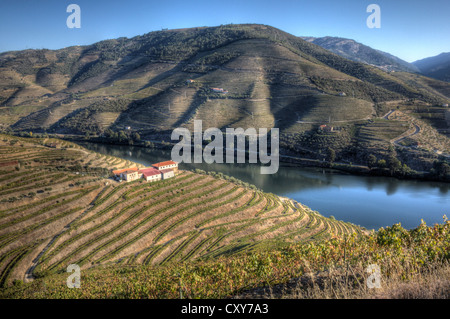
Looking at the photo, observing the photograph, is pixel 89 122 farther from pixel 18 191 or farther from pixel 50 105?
pixel 18 191

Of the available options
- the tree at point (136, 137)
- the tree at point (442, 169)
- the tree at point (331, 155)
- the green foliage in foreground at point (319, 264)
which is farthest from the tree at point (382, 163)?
the tree at point (136, 137)

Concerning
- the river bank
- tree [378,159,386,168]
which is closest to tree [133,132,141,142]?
the river bank

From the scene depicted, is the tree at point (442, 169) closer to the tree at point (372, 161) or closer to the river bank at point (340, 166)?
the river bank at point (340, 166)

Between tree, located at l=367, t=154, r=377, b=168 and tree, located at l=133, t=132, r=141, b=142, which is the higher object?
tree, located at l=133, t=132, r=141, b=142

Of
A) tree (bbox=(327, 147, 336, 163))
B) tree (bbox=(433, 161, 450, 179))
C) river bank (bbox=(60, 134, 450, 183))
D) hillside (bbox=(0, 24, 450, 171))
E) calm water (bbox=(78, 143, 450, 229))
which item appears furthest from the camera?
hillside (bbox=(0, 24, 450, 171))

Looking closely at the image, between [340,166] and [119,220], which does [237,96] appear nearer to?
[340,166]

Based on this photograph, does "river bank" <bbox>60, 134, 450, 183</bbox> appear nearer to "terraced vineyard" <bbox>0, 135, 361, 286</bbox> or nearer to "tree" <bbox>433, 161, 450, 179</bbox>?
"tree" <bbox>433, 161, 450, 179</bbox>
